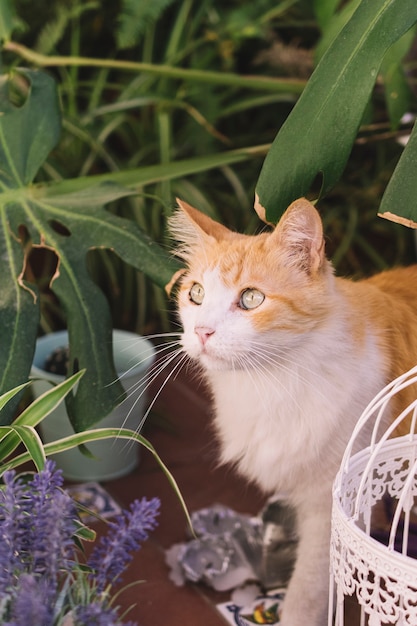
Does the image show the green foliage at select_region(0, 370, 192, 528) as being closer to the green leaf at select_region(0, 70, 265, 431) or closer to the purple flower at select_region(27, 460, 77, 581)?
the green leaf at select_region(0, 70, 265, 431)

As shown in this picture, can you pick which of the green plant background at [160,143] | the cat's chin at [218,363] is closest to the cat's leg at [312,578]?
the cat's chin at [218,363]

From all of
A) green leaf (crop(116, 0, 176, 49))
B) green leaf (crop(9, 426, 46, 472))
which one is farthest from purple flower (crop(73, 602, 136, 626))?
green leaf (crop(116, 0, 176, 49))

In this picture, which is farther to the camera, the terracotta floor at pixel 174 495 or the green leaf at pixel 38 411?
the terracotta floor at pixel 174 495

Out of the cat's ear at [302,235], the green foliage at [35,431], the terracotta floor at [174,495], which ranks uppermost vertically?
the cat's ear at [302,235]

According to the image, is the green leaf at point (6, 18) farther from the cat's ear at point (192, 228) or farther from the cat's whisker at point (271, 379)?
the cat's whisker at point (271, 379)

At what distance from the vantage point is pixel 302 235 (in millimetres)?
1136

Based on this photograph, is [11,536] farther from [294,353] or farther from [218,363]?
[294,353]

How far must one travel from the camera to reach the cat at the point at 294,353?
44.6 inches

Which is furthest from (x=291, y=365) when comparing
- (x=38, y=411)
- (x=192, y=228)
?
(x=38, y=411)

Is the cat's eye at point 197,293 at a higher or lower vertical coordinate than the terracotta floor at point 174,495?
higher

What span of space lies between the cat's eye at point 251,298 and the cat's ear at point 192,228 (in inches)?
6.3

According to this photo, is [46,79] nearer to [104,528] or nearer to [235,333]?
[235,333]

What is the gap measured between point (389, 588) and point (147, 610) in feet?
2.10

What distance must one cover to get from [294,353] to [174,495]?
0.70 metres
